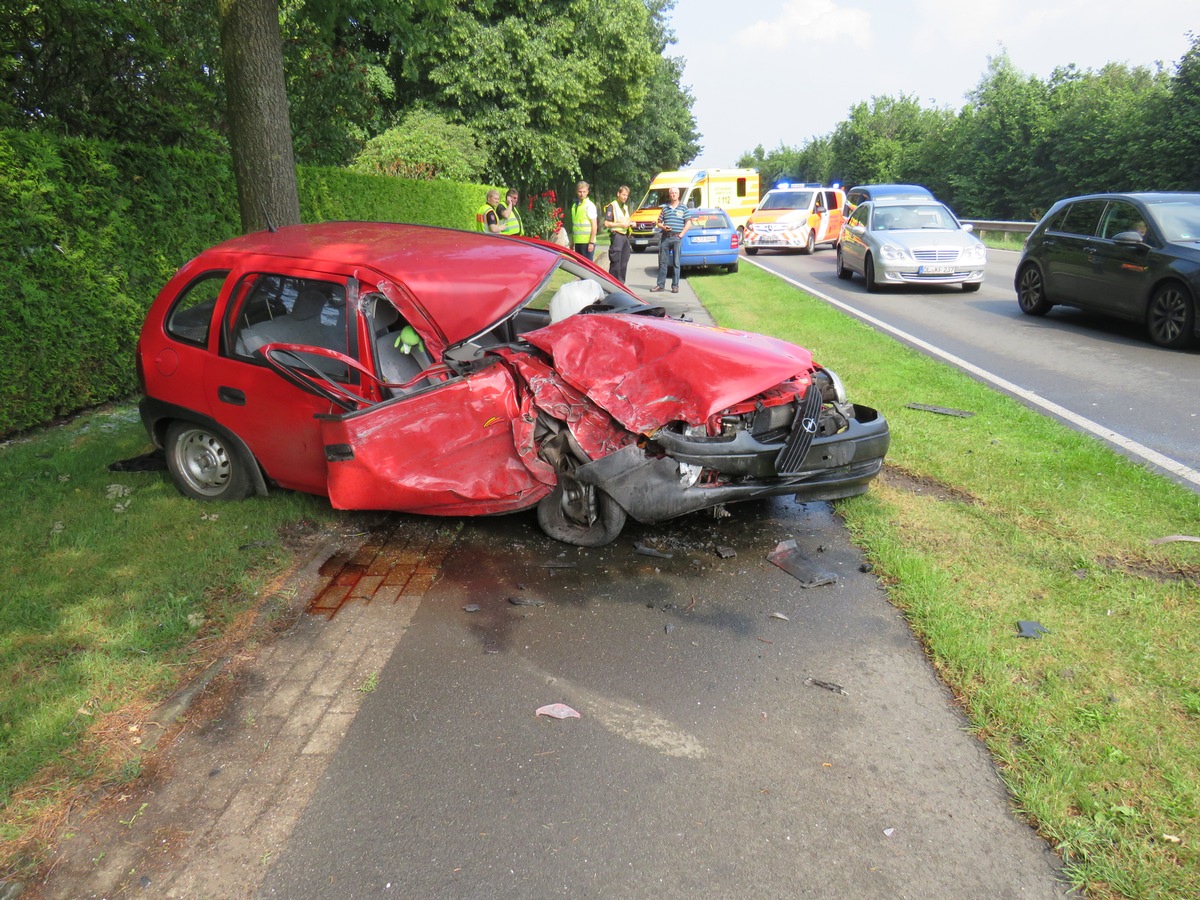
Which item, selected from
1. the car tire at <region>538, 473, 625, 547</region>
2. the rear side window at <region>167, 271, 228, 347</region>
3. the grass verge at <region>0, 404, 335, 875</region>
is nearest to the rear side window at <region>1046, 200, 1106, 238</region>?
the car tire at <region>538, 473, 625, 547</region>

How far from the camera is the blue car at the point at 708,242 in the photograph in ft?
62.8

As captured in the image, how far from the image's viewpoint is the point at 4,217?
6738 millimetres

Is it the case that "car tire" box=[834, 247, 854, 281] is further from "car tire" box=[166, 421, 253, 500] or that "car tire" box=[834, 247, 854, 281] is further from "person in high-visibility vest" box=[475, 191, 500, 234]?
"car tire" box=[166, 421, 253, 500]

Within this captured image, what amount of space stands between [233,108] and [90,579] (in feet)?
17.3

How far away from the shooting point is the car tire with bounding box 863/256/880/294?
15.2m

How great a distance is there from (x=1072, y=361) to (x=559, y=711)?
26.9 ft

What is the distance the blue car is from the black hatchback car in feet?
26.9

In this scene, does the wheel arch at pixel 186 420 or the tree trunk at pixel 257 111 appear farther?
the tree trunk at pixel 257 111

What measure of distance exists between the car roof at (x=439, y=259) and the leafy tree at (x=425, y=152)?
14993 mm

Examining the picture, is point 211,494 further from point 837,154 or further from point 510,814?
point 837,154

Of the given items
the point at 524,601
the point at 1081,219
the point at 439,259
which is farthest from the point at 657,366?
the point at 1081,219

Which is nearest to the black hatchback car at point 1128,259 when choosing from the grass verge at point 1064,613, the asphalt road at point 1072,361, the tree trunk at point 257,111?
the asphalt road at point 1072,361

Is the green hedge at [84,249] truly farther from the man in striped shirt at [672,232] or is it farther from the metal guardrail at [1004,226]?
the metal guardrail at [1004,226]

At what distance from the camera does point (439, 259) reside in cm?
510
